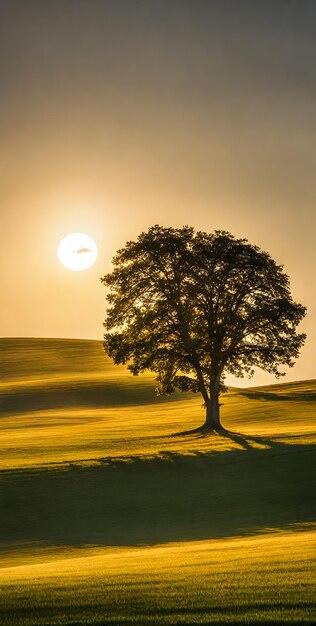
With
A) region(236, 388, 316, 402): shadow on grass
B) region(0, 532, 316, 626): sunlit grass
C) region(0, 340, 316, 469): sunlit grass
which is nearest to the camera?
region(0, 532, 316, 626): sunlit grass

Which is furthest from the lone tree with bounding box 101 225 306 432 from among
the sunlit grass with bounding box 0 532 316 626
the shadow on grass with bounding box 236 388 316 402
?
the sunlit grass with bounding box 0 532 316 626

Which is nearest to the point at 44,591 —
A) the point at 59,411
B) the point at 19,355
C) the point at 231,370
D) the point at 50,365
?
the point at 231,370

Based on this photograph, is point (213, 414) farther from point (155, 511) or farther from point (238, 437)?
point (155, 511)

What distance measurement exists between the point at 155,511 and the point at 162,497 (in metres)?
2.71

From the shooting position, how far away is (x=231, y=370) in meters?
66.4

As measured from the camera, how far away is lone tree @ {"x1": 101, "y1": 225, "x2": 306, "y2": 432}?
65688mm

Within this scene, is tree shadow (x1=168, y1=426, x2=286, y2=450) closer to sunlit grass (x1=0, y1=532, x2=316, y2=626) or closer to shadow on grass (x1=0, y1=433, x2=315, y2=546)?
shadow on grass (x1=0, y1=433, x2=315, y2=546)

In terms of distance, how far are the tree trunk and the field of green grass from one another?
9.05ft

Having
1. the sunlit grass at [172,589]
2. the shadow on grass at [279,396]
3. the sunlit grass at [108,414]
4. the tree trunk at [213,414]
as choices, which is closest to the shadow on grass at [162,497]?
the sunlit grass at [108,414]

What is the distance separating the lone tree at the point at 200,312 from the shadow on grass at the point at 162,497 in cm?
1454

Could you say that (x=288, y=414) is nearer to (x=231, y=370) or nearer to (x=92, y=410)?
(x=231, y=370)

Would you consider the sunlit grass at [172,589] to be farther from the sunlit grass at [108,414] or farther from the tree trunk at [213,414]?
the tree trunk at [213,414]

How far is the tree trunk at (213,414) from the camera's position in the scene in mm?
63562

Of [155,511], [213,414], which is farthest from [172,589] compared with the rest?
[213,414]
